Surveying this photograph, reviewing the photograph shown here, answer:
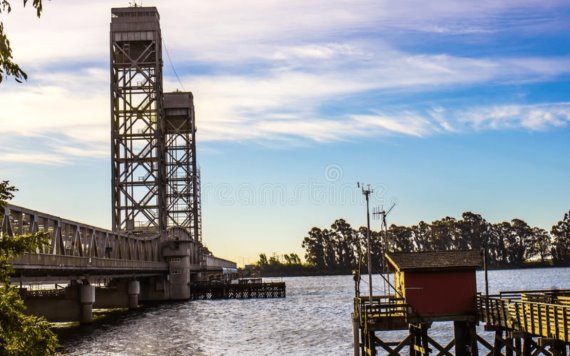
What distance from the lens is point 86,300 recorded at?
82562 mm

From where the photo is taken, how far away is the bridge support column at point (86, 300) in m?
82.3

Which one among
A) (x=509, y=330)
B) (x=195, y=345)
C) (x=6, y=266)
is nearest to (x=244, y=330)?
(x=195, y=345)

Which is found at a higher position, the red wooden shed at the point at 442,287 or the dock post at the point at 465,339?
the red wooden shed at the point at 442,287

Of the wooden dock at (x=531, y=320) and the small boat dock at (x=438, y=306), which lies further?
the small boat dock at (x=438, y=306)

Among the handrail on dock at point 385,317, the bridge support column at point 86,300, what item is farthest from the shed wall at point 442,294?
the bridge support column at point 86,300

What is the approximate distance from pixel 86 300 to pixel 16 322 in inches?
2610

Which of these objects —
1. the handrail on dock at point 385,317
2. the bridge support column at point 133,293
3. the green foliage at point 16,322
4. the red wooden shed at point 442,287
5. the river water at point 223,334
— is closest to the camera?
the green foliage at point 16,322

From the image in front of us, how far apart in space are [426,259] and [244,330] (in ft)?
107

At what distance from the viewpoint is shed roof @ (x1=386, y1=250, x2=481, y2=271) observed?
4356 cm

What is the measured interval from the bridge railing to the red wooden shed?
58.4 feet

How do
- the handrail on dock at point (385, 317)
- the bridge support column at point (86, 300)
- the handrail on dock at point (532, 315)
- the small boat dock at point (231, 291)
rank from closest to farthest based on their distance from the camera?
the handrail on dock at point (532, 315) → the handrail on dock at point (385, 317) → the bridge support column at point (86, 300) → the small boat dock at point (231, 291)

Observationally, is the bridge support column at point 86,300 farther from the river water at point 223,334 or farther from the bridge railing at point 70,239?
the bridge railing at point 70,239

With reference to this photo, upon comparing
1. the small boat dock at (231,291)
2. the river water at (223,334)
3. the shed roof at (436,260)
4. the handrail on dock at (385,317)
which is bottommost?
the river water at (223,334)

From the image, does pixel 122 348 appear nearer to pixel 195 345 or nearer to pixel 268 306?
pixel 195 345
